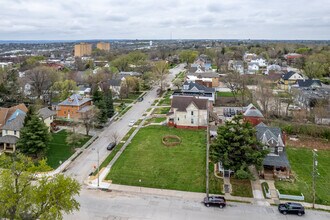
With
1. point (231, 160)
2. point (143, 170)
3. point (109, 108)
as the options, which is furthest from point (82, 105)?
point (231, 160)

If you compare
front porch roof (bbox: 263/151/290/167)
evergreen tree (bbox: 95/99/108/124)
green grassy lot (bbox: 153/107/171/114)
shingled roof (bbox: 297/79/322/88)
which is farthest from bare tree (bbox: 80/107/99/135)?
shingled roof (bbox: 297/79/322/88)

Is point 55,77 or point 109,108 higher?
point 55,77

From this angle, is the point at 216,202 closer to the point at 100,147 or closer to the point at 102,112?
the point at 100,147

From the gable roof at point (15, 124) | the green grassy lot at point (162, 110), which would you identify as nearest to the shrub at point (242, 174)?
the gable roof at point (15, 124)

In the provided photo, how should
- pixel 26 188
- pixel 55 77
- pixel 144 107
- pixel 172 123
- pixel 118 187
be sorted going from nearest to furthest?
pixel 26 188 → pixel 118 187 → pixel 172 123 → pixel 144 107 → pixel 55 77

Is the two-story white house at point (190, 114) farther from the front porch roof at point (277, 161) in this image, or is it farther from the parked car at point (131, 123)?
the front porch roof at point (277, 161)

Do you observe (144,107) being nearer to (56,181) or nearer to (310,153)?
(310,153)

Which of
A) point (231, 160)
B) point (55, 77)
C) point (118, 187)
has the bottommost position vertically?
point (118, 187)
